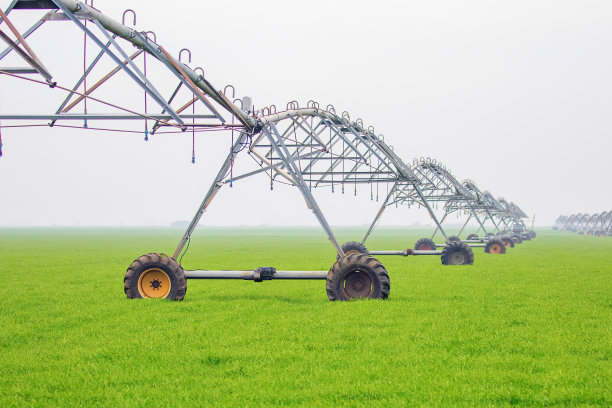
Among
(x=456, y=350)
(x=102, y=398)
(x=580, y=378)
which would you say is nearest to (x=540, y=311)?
(x=456, y=350)

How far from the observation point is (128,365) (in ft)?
26.2

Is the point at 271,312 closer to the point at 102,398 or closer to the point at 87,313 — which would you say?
the point at 87,313

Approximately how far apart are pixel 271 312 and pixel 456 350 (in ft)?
15.4

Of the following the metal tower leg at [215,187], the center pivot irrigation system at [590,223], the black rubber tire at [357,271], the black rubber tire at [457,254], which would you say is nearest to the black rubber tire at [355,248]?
the black rubber tire at [457,254]

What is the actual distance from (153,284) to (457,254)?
51.7 ft

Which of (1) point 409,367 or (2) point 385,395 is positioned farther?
(1) point 409,367

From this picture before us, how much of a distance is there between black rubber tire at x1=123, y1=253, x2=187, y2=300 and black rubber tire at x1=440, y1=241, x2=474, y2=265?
1484 centimetres

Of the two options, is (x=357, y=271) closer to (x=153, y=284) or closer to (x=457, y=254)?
(x=153, y=284)

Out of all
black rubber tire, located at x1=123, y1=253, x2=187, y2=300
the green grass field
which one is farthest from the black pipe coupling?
black rubber tire, located at x1=123, y1=253, x2=187, y2=300

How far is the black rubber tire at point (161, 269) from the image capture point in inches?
539

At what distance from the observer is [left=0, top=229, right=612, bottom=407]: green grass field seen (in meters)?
6.68

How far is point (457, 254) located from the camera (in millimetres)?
26047

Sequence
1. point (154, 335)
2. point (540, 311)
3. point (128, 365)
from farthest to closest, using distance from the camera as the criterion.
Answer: point (540, 311)
point (154, 335)
point (128, 365)

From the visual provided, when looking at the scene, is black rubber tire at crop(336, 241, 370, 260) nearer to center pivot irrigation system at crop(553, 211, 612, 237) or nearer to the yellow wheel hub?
the yellow wheel hub
